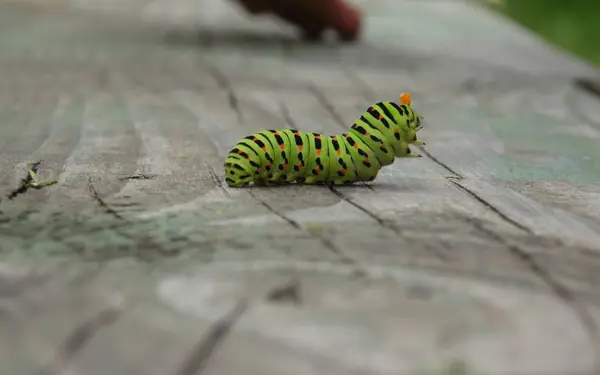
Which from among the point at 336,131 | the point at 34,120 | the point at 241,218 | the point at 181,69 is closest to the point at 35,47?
the point at 181,69

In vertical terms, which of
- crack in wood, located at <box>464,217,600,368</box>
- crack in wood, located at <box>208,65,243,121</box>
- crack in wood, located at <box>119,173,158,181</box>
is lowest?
crack in wood, located at <box>208,65,243,121</box>

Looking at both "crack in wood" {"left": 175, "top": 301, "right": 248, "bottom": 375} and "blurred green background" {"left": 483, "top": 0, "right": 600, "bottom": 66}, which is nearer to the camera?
"crack in wood" {"left": 175, "top": 301, "right": 248, "bottom": 375}

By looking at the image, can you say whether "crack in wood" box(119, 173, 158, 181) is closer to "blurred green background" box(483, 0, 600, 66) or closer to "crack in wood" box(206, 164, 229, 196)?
"crack in wood" box(206, 164, 229, 196)

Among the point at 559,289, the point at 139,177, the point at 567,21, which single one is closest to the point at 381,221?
the point at 559,289

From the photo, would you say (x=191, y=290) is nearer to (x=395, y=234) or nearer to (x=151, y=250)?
(x=151, y=250)

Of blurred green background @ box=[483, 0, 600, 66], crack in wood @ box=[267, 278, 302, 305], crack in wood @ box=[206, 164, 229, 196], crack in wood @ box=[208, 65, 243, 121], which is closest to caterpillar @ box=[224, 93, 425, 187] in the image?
crack in wood @ box=[206, 164, 229, 196]

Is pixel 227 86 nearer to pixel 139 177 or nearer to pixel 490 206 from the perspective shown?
pixel 139 177
